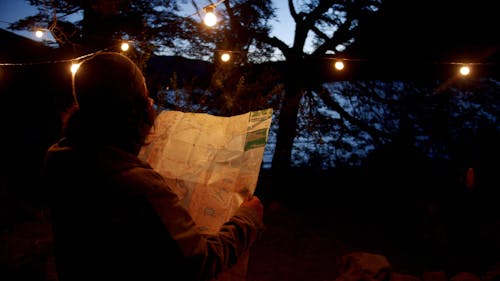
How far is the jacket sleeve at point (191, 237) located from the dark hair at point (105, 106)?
0.17 meters

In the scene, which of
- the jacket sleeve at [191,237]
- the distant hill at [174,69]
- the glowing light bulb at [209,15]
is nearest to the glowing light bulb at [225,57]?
the distant hill at [174,69]

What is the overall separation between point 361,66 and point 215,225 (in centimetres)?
769

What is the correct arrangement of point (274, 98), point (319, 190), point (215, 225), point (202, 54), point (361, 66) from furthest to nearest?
point (319, 190)
point (361, 66)
point (202, 54)
point (274, 98)
point (215, 225)

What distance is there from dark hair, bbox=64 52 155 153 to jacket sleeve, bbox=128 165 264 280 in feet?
0.55

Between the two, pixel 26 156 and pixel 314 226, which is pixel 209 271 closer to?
pixel 314 226

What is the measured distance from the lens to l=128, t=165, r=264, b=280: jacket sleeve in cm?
97

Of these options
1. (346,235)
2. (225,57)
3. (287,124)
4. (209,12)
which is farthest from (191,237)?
(346,235)

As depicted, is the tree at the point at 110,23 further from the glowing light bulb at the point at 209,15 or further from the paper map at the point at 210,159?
the paper map at the point at 210,159

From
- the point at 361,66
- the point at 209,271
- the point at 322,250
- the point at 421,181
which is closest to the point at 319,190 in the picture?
the point at 421,181

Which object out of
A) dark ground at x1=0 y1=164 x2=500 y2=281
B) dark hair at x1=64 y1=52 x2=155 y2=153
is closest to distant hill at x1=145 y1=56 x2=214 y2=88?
dark ground at x1=0 y1=164 x2=500 y2=281

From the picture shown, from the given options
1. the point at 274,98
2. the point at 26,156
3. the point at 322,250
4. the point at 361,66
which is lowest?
the point at 322,250

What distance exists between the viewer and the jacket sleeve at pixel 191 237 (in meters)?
0.97

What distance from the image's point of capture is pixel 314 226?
321 inches

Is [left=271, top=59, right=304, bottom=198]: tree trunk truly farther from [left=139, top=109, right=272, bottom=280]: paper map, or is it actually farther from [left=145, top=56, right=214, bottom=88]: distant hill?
[left=139, top=109, right=272, bottom=280]: paper map
